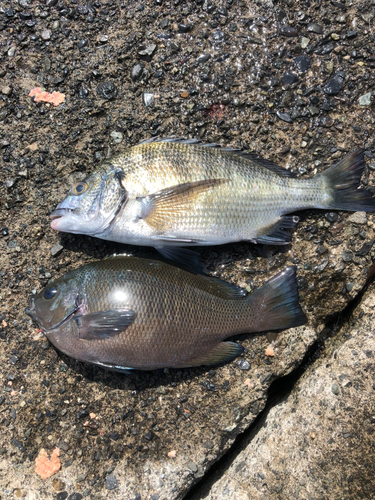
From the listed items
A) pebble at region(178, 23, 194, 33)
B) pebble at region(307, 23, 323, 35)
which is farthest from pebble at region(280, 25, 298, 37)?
A: pebble at region(178, 23, 194, 33)

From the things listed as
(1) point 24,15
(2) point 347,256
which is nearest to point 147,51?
(1) point 24,15

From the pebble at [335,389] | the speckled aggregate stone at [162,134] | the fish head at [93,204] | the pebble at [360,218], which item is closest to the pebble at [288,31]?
the speckled aggregate stone at [162,134]

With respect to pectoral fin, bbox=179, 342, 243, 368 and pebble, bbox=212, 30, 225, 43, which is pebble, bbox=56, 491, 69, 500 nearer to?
pectoral fin, bbox=179, 342, 243, 368

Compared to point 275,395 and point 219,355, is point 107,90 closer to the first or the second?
point 219,355

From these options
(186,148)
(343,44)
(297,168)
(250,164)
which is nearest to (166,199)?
(186,148)

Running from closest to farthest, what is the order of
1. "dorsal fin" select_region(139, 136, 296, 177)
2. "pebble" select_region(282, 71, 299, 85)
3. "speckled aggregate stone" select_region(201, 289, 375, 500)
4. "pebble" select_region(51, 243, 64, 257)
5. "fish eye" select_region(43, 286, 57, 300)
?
"speckled aggregate stone" select_region(201, 289, 375, 500), "fish eye" select_region(43, 286, 57, 300), "dorsal fin" select_region(139, 136, 296, 177), "pebble" select_region(51, 243, 64, 257), "pebble" select_region(282, 71, 299, 85)

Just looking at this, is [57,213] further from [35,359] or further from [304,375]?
[304,375]
